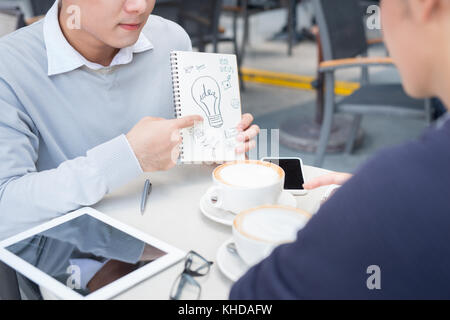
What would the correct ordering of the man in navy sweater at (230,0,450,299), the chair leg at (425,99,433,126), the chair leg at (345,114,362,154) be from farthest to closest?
the chair leg at (345,114,362,154)
the chair leg at (425,99,433,126)
the man in navy sweater at (230,0,450,299)

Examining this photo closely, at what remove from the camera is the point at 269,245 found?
59 centimetres

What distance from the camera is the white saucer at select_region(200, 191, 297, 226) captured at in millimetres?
786

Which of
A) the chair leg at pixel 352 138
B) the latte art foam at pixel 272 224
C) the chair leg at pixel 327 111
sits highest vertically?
the latte art foam at pixel 272 224

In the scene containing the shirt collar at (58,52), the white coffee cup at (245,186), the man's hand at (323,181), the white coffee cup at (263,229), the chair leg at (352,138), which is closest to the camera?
the white coffee cup at (263,229)

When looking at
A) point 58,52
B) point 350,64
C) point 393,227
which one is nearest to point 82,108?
point 58,52

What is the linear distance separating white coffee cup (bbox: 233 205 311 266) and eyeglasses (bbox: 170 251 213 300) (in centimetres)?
7

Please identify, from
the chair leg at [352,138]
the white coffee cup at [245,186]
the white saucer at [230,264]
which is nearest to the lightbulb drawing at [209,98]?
the white coffee cup at [245,186]

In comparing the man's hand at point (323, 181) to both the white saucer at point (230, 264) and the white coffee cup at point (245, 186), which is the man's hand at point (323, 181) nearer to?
the white coffee cup at point (245, 186)

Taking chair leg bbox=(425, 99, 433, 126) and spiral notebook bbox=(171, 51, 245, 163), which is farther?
chair leg bbox=(425, 99, 433, 126)

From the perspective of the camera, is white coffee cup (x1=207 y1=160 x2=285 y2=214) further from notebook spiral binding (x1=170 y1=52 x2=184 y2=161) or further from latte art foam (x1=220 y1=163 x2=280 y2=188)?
notebook spiral binding (x1=170 y1=52 x2=184 y2=161)

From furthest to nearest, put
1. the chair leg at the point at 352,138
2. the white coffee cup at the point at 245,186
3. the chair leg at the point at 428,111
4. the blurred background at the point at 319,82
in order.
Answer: the chair leg at the point at 352,138 → the blurred background at the point at 319,82 → the chair leg at the point at 428,111 → the white coffee cup at the point at 245,186

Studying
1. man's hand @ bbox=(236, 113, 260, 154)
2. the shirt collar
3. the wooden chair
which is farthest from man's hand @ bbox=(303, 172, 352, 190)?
the wooden chair

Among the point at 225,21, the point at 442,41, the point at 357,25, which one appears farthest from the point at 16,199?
the point at 225,21

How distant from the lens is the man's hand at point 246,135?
3.04ft
